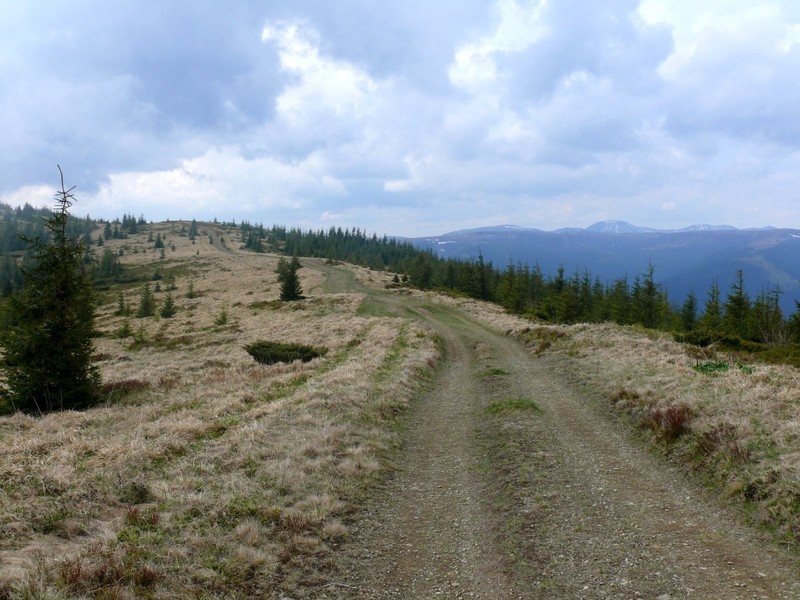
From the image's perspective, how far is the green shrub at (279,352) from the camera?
80.3 feet

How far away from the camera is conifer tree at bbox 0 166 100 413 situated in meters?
17.0

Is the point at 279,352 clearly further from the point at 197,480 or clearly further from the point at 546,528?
the point at 546,528

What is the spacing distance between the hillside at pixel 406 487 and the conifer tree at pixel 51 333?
2056mm

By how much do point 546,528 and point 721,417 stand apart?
5753 mm

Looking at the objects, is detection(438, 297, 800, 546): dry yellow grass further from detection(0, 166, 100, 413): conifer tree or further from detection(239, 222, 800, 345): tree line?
detection(0, 166, 100, 413): conifer tree

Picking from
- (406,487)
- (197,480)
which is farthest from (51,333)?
(406,487)

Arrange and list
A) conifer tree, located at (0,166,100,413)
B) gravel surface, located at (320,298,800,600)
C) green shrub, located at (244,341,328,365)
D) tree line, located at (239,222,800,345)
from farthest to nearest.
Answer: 1. tree line, located at (239,222,800,345)
2. green shrub, located at (244,341,328,365)
3. conifer tree, located at (0,166,100,413)
4. gravel surface, located at (320,298,800,600)

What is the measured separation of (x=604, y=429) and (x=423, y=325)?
23.3 m

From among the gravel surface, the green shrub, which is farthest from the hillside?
the green shrub

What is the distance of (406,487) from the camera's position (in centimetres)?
936

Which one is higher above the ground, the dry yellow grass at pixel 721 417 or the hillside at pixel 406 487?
the dry yellow grass at pixel 721 417

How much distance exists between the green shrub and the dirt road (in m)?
13.1

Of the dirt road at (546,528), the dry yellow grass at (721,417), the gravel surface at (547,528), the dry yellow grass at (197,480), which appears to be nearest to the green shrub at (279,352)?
the dry yellow grass at (197,480)

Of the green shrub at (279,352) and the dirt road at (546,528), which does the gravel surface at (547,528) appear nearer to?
the dirt road at (546,528)
